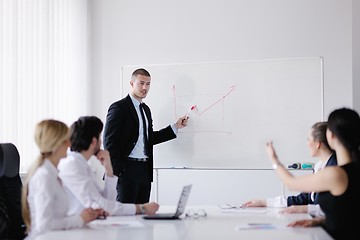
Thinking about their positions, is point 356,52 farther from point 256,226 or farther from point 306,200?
point 256,226

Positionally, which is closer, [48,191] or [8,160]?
[48,191]

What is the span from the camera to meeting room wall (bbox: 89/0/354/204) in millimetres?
5270

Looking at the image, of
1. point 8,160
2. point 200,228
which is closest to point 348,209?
point 200,228

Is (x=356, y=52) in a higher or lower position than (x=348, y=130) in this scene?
higher

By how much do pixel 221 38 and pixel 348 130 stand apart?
307cm

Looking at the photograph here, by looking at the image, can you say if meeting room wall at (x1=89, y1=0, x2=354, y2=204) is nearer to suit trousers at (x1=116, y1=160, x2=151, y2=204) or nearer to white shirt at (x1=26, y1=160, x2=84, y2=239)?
suit trousers at (x1=116, y1=160, x2=151, y2=204)

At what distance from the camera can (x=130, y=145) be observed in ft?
15.0

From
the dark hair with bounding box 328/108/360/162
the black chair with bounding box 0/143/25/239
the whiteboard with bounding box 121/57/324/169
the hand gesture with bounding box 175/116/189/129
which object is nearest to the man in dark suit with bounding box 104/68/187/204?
the hand gesture with bounding box 175/116/189/129

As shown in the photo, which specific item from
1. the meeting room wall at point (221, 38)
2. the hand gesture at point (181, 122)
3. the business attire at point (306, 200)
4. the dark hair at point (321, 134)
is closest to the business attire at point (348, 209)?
the business attire at point (306, 200)

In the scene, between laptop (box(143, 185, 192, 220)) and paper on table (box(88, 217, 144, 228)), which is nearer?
paper on table (box(88, 217, 144, 228))

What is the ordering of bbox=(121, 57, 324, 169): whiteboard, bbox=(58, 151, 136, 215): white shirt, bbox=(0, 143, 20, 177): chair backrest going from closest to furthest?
bbox=(58, 151, 136, 215): white shirt, bbox=(0, 143, 20, 177): chair backrest, bbox=(121, 57, 324, 169): whiteboard

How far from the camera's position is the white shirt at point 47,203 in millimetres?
2500

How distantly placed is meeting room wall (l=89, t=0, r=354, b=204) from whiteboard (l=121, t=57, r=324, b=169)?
12 centimetres

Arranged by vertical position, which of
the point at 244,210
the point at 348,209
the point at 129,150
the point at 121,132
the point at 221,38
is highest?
the point at 221,38
